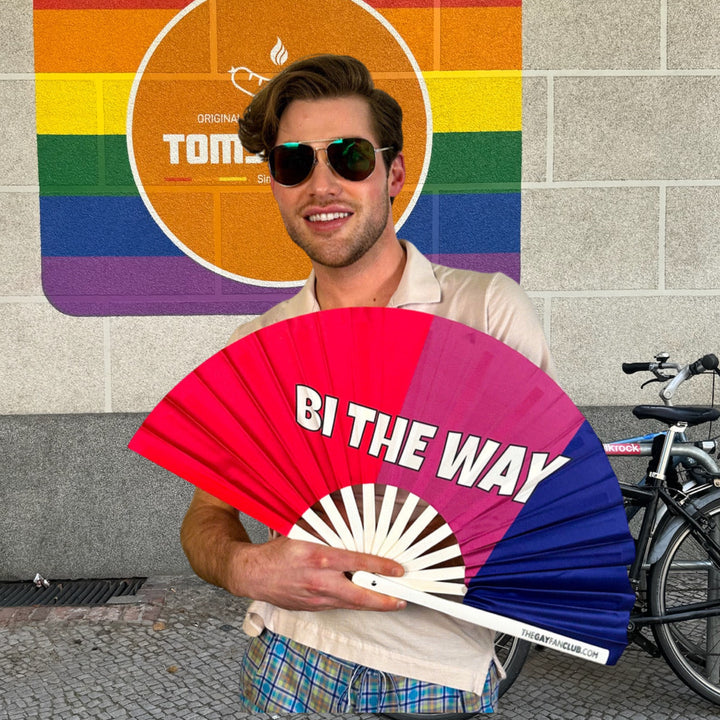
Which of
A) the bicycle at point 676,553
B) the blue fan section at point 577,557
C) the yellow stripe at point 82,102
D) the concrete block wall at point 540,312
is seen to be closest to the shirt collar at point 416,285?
the blue fan section at point 577,557

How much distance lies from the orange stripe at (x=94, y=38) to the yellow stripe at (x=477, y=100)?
5.03 feet

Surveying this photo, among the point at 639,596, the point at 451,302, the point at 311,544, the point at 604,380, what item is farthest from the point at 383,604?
the point at 604,380

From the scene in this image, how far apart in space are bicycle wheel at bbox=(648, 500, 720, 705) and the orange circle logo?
232 cm

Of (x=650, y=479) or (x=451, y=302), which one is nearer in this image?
(x=451, y=302)

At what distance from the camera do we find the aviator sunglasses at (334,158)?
4.38ft

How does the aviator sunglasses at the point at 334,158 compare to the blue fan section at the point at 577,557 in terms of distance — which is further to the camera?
the aviator sunglasses at the point at 334,158

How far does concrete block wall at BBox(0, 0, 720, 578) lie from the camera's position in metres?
4.69

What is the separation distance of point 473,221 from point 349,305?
3.41 metres

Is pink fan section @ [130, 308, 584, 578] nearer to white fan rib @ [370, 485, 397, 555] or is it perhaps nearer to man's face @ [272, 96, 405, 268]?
white fan rib @ [370, 485, 397, 555]

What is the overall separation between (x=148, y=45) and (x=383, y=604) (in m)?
4.23

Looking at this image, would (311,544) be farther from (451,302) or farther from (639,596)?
(639,596)

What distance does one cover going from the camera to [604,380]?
476 cm

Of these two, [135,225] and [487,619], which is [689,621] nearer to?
[487,619]

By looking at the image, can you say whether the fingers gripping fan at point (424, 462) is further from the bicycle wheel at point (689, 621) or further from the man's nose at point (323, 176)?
the bicycle wheel at point (689, 621)
